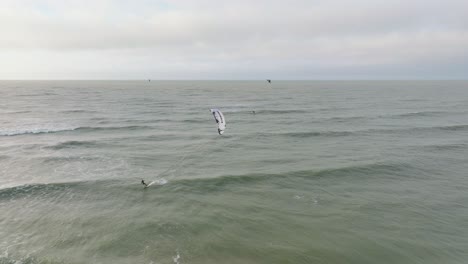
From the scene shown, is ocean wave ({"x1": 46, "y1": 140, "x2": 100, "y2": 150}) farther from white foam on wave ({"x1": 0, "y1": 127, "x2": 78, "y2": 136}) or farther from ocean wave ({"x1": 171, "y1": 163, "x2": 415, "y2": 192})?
ocean wave ({"x1": 171, "y1": 163, "x2": 415, "y2": 192})

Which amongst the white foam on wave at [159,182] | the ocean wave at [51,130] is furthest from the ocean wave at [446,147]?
the ocean wave at [51,130]

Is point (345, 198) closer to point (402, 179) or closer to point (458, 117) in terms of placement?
point (402, 179)

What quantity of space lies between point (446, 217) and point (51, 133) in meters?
48.8

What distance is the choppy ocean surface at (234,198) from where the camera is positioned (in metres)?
16.0

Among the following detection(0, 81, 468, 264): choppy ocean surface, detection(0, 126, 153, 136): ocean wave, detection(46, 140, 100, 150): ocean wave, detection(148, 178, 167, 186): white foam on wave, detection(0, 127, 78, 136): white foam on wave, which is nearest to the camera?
detection(0, 81, 468, 264): choppy ocean surface

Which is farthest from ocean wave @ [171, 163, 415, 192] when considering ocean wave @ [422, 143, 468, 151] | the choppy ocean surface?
ocean wave @ [422, 143, 468, 151]

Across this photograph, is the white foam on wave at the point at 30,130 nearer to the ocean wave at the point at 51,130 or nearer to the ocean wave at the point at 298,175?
the ocean wave at the point at 51,130

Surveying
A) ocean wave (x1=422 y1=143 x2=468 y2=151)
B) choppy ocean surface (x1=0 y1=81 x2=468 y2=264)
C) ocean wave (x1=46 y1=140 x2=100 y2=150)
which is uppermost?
ocean wave (x1=422 y1=143 x2=468 y2=151)

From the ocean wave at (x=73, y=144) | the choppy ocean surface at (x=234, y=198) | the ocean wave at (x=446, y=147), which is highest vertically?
the ocean wave at (x=446, y=147)

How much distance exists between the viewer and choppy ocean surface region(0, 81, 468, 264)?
16000 millimetres

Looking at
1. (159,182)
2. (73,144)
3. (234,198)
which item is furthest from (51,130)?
(234,198)

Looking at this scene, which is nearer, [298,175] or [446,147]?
[298,175]

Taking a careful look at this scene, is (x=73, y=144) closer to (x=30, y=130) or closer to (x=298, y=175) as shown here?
(x=30, y=130)

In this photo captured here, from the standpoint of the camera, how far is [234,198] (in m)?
22.8
